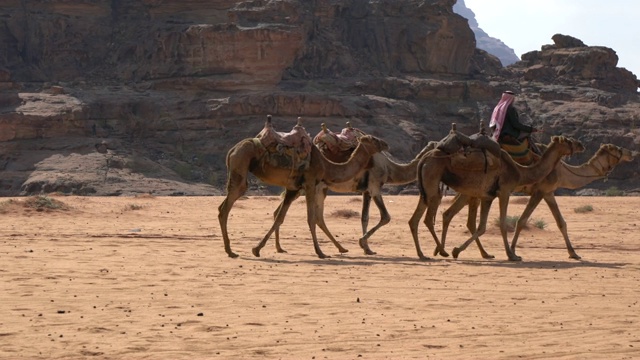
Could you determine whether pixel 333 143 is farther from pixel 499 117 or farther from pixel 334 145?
pixel 499 117

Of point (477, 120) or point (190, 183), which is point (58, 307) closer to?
point (190, 183)

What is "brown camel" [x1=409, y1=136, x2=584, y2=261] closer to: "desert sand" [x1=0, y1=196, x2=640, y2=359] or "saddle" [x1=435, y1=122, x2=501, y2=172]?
"saddle" [x1=435, y1=122, x2=501, y2=172]

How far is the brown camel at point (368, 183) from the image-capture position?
18.2m

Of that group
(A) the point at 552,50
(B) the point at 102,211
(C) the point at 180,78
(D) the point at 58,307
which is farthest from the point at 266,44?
(D) the point at 58,307

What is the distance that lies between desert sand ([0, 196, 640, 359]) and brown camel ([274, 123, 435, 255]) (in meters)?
0.48

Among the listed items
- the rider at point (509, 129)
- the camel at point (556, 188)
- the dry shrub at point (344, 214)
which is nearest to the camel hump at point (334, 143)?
the camel at point (556, 188)

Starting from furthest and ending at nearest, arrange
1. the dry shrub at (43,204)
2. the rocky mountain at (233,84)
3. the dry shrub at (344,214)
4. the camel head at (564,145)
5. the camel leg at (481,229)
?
the rocky mountain at (233,84) < the dry shrub at (344,214) < the dry shrub at (43,204) < the camel head at (564,145) < the camel leg at (481,229)

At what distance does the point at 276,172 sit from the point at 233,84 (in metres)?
39.7

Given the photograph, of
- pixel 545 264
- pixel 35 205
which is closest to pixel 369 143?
pixel 545 264

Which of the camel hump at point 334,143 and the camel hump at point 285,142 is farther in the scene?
the camel hump at point 334,143

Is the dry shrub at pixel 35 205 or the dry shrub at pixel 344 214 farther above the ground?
the dry shrub at pixel 344 214

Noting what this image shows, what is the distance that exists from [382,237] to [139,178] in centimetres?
2551

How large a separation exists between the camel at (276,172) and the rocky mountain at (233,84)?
2694cm

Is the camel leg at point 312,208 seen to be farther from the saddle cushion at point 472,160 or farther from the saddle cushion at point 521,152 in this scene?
the saddle cushion at point 521,152
